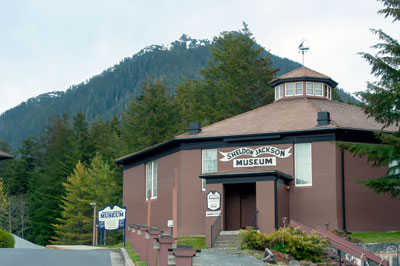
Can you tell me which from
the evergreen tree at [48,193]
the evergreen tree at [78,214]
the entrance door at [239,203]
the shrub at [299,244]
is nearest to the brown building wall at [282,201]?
the entrance door at [239,203]

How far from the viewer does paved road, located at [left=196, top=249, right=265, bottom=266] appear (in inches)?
797

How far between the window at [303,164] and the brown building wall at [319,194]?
0.70 ft

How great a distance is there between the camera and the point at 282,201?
29.9m

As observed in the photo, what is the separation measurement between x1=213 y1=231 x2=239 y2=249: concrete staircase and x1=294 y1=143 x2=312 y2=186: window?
443 centimetres

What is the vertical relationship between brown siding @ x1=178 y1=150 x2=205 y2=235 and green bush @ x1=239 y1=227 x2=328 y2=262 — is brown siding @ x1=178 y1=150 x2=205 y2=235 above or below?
above

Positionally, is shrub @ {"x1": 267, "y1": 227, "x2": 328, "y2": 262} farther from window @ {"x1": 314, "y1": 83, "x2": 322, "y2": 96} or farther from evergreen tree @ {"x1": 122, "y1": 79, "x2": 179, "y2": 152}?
evergreen tree @ {"x1": 122, "y1": 79, "x2": 179, "y2": 152}

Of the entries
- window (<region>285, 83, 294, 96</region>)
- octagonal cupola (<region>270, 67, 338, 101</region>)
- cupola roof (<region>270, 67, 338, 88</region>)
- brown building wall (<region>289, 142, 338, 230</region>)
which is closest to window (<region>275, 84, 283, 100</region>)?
octagonal cupola (<region>270, 67, 338, 101</region>)

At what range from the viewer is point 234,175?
1175 inches

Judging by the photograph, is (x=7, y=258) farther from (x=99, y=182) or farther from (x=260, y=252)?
(x=99, y=182)

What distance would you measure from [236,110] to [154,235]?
41080mm

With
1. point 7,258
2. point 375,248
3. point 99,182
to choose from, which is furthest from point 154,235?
point 99,182

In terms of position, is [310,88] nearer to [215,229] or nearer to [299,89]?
[299,89]

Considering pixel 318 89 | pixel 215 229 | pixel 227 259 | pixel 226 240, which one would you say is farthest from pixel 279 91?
pixel 227 259

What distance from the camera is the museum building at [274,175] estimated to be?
29.9 m
